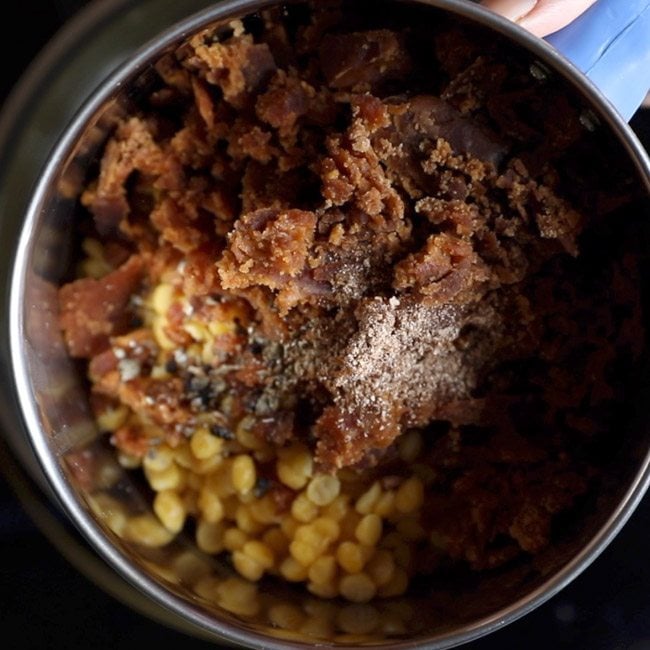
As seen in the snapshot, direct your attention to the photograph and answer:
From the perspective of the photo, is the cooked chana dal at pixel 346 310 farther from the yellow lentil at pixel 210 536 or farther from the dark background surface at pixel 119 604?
the dark background surface at pixel 119 604

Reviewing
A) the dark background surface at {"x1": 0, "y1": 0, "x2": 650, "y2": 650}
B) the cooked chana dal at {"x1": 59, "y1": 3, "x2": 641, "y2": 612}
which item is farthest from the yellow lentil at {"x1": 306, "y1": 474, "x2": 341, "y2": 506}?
the dark background surface at {"x1": 0, "y1": 0, "x2": 650, "y2": 650}

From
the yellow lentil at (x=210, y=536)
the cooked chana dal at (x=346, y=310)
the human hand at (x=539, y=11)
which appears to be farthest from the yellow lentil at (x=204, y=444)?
the human hand at (x=539, y=11)

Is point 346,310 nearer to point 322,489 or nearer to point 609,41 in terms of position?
point 322,489

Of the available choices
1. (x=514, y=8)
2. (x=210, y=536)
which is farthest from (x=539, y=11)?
(x=210, y=536)

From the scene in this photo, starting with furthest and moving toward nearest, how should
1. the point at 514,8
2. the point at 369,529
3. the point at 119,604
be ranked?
the point at 119,604, the point at 369,529, the point at 514,8

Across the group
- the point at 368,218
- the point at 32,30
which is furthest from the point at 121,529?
the point at 32,30

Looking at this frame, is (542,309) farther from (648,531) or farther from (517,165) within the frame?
(648,531)
